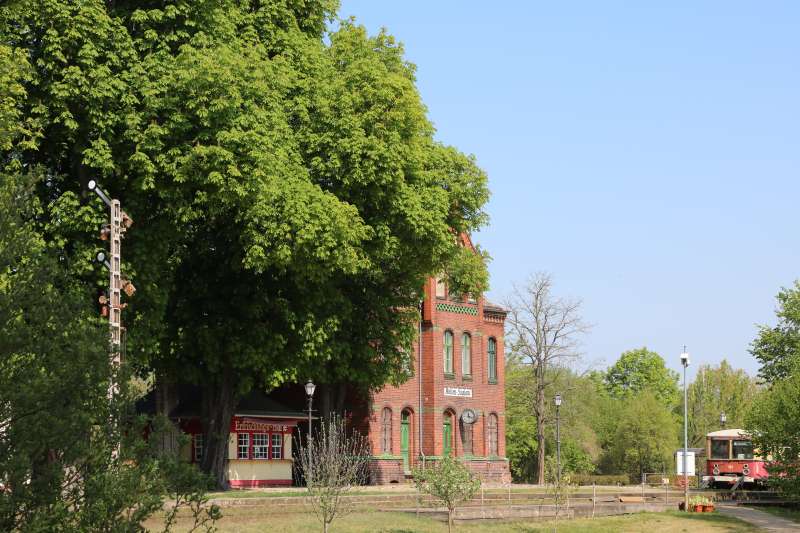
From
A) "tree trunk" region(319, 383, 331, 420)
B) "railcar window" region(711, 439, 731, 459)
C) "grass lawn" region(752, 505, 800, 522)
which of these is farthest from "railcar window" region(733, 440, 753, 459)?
"tree trunk" region(319, 383, 331, 420)

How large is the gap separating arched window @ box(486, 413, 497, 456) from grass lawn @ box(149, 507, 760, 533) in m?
20.4

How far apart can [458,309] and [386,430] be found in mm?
7586

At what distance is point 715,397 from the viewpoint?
97.8m

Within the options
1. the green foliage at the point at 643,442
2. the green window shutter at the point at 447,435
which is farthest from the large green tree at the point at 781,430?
the green foliage at the point at 643,442

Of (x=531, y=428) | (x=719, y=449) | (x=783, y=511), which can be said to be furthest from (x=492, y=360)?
(x=783, y=511)

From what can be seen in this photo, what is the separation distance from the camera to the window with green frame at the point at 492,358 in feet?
196

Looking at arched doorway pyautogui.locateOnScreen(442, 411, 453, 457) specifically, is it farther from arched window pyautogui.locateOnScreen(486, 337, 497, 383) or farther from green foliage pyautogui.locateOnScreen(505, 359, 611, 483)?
green foliage pyautogui.locateOnScreen(505, 359, 611, 483)

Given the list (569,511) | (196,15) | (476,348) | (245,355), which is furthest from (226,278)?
(476,348)

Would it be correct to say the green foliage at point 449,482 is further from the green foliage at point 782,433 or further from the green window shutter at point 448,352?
the green window shutter at point 448,352

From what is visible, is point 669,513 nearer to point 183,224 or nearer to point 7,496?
point 183,224

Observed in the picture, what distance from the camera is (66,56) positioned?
31844 millimetres

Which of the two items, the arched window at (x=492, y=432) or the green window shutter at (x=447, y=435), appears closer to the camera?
the green window shutter at (x=447, y=435)

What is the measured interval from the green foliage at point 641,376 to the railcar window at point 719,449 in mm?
73188

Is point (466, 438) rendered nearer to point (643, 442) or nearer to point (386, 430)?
point (386, 430)
